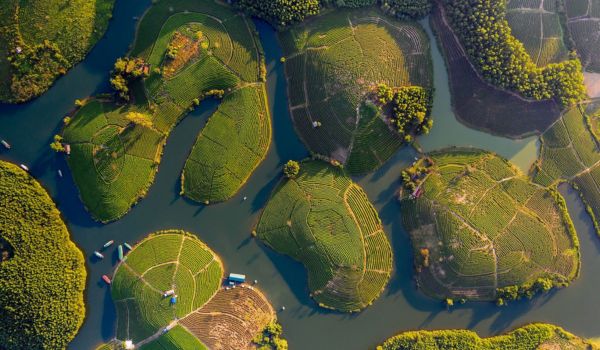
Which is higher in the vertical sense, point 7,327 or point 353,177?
point 353,177

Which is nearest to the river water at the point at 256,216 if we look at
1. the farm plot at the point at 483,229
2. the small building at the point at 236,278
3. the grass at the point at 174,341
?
the small building at the point at 236,278

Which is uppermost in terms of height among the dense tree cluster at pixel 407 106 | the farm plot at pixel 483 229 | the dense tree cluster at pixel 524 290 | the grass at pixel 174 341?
the dense tree cluster at pixel 407 106

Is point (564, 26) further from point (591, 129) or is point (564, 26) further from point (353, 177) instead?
point (353, 177)

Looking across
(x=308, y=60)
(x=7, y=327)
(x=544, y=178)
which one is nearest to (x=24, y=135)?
(x=7, y=327)

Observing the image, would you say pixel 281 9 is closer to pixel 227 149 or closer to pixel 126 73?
pixel 227 149

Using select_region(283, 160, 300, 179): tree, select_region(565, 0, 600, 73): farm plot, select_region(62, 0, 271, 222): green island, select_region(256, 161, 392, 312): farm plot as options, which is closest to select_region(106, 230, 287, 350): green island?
select_region(62, 0, 271, 222): green island

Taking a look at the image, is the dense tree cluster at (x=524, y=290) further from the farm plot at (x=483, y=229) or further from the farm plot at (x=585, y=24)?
the farm plot at (x=585, y=24)
